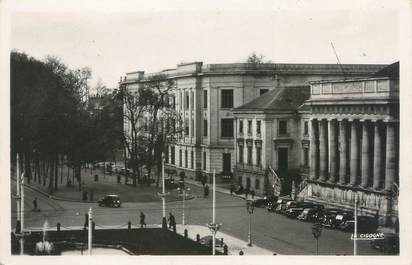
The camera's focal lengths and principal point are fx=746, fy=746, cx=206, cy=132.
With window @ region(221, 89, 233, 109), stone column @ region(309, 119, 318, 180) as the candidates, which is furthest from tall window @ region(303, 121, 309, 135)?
window @ region(221, 89, 233, 109)

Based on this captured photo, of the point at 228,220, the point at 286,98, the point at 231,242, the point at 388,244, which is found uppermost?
the point at 286,98

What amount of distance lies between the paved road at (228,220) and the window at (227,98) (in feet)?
38.3

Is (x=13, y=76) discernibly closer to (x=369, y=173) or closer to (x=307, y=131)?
(x=369, y=173)

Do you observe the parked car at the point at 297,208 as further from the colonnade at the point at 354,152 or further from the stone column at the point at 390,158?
the stone column at the point at 390,158

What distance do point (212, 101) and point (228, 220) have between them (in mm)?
20229

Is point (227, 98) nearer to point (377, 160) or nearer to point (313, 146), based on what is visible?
point (313, 146)

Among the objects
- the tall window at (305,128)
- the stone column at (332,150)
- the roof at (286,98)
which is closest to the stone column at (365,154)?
the stone column at (332,150)

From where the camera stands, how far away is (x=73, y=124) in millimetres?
44906

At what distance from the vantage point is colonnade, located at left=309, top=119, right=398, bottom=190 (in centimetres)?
3088

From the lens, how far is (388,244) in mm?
25641

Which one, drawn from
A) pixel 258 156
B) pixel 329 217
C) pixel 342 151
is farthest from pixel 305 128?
pixel 329 217

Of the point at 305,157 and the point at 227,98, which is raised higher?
the point at 227,98

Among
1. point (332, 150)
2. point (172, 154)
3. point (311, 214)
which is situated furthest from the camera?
point (172, 154)
